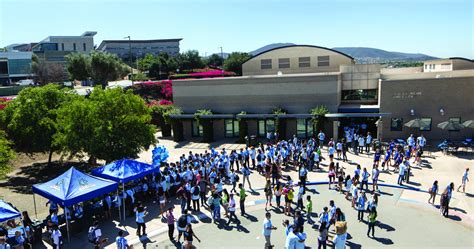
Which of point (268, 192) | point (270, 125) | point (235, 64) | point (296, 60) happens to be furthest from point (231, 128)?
point (235, 64)

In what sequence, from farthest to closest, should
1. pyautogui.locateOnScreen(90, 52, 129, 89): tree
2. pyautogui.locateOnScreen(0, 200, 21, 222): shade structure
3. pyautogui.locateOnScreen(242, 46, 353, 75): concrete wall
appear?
pyautogui.locateOnScreen(90, 52, 129, 89): tree, pyautogui.locateOnScreen(242, 46, 353, 75): concrete wall, pyautogui.locateOnScreen(0, 200, 21, 222): shade structure

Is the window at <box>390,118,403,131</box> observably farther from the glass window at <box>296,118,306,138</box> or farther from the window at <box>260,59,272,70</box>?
the window at <box>260,59,272,70</box>

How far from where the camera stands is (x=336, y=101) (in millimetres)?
29125

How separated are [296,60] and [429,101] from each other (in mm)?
15272

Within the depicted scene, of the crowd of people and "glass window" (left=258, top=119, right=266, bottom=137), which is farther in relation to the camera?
"glass window" (left=258, top=119, right=266, bottom=137)

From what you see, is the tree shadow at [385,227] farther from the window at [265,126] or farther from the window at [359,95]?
the window at [359,95]

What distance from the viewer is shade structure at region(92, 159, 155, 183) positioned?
53.5ft

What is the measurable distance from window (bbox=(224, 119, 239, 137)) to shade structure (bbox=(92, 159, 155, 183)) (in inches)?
601

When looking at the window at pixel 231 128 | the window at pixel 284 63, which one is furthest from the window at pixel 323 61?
the window at pixel 231 128

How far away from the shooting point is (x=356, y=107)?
29.2 meters

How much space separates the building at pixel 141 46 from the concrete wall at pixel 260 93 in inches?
5052

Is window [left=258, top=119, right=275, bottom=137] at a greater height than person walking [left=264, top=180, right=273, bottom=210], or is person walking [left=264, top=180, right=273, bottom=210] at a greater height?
window [left=258, top=119, right=275, bottom=137]

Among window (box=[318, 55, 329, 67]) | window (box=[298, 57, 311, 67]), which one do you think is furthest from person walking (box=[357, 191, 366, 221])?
window (box=[298, 57, 311, 67])

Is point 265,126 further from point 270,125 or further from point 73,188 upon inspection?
point 73,188
